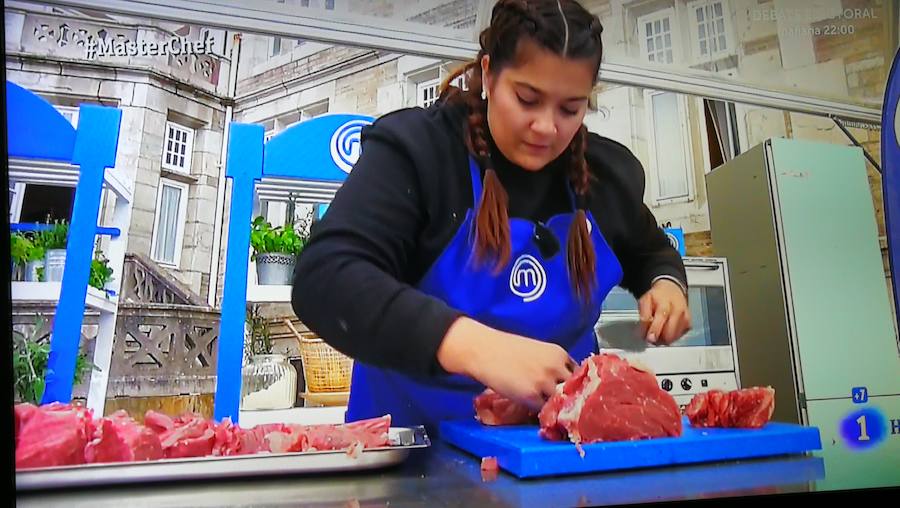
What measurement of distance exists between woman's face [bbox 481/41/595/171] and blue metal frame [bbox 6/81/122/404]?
92 centimetres

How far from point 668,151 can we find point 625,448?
940mm

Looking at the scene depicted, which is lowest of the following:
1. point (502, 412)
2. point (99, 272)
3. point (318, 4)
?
point (502, 412)

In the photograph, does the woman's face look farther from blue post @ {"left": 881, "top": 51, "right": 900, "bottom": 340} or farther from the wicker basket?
blue post @ {"left": 881, "top": 51, "right": 900, "bottom": 340}

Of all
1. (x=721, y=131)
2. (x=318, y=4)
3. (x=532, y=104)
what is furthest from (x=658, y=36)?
(x=318, y=4)

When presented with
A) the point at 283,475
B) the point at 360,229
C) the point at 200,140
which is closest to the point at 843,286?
the point at 360,229

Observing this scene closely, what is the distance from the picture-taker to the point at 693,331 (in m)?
1.86

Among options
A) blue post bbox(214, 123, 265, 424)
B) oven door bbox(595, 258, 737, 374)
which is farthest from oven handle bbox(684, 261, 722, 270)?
blue post bbox(214, 123, 265, 424)

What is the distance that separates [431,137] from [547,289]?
0.48 meters

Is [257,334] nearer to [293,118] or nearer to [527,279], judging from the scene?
[293,118]

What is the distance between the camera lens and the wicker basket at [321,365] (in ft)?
5.28

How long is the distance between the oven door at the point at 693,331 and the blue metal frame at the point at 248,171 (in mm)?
803

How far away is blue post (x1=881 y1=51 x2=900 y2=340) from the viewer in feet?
6.68

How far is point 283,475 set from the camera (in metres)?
1.28

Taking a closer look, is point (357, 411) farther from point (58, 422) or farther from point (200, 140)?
point (200, 140)
